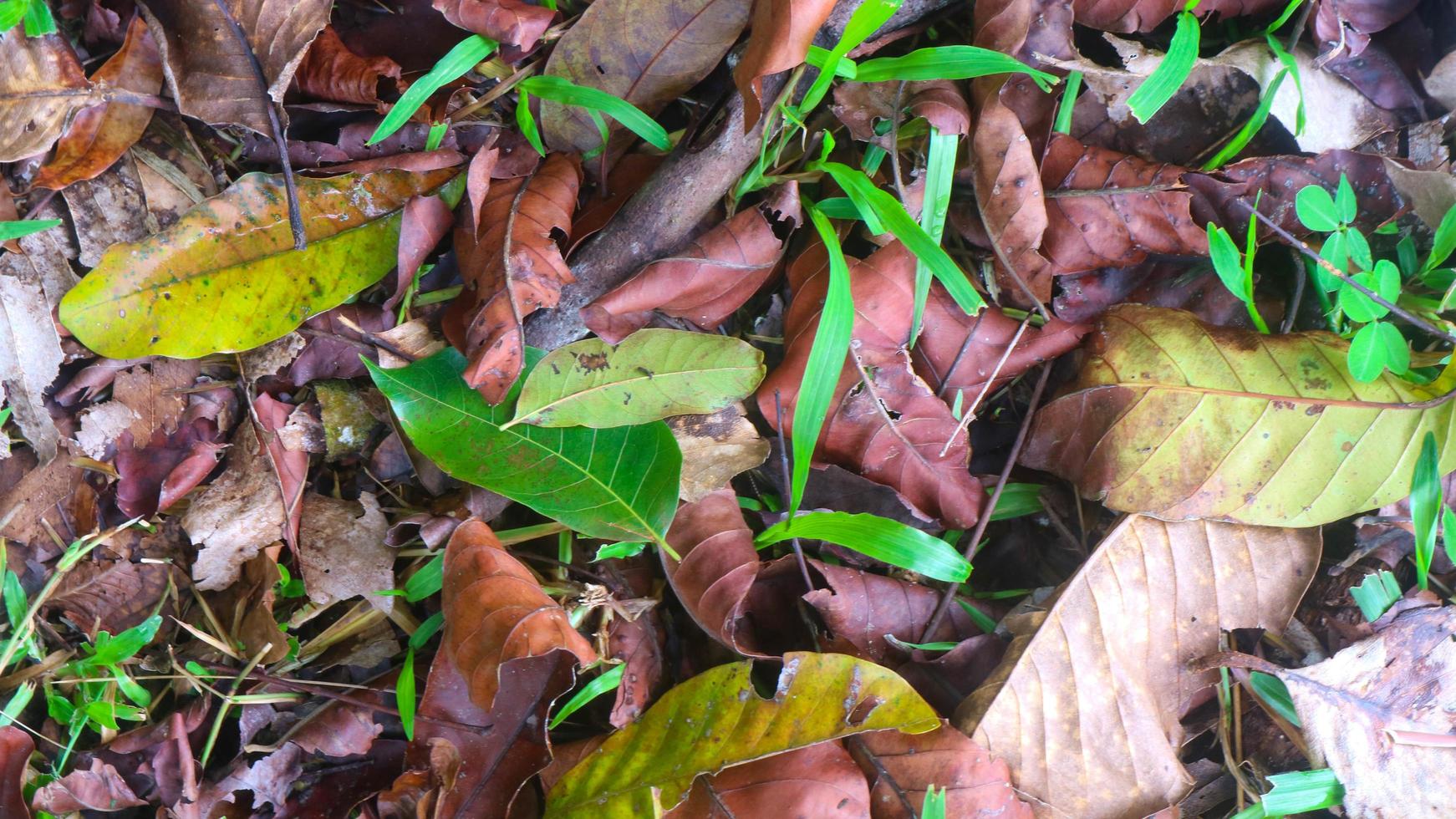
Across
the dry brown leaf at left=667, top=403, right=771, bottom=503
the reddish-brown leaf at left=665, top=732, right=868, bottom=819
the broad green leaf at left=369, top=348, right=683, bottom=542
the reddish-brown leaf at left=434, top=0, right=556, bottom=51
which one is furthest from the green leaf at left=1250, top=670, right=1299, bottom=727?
the reddish-brown leaf at left=434, top=0, right=556, bottom=51

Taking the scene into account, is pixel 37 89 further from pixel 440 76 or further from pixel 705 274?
pixel 705 274

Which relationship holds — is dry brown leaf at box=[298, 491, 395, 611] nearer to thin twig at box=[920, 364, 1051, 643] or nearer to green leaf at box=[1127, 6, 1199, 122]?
thin twig at box=[920, 364, 1051, 643]

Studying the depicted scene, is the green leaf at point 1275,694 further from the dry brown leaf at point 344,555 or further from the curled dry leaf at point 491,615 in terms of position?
the dry brown leaf at point 344,555

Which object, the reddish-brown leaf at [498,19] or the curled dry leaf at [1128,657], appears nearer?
the reddish-brown leaf at [498,19]

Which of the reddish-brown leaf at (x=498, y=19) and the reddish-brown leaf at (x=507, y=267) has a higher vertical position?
the reddish-brown leaf at (x=498, y=19)

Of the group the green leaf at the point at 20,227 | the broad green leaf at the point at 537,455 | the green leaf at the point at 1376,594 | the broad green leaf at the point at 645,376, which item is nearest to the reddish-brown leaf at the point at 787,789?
the broad green leaf at the point at 537,455

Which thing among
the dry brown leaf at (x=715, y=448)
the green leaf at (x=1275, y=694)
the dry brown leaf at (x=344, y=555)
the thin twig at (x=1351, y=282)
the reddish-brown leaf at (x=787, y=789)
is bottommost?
the reddish-brown leaf at (x=787, y=789)

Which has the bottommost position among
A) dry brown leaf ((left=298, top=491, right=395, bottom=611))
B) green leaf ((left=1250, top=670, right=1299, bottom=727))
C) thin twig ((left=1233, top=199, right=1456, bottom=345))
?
green leaf ((left=1250, top=670, right=1299, bottom=727))
